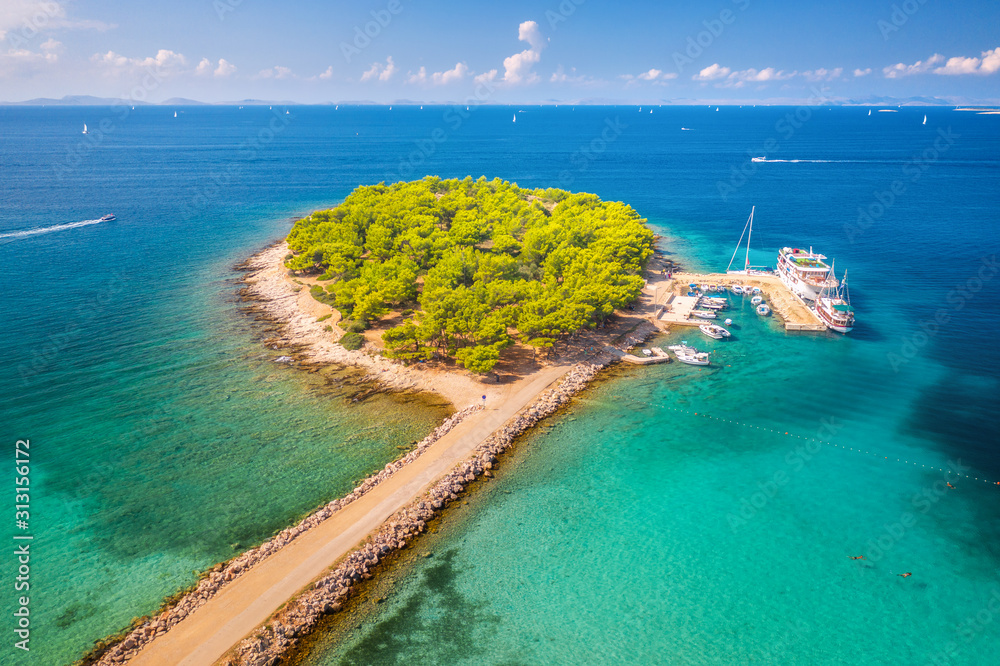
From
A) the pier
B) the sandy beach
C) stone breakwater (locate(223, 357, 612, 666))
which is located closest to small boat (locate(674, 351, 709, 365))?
the sandy beach

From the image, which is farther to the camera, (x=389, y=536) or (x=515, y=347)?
(x=515, y=347)

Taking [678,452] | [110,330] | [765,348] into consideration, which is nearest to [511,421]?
[678,452]

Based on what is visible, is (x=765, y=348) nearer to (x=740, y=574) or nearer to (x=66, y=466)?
(x=740, y=574)

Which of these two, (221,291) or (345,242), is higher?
(345,242)

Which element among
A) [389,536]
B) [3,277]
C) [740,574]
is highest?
[3,277]

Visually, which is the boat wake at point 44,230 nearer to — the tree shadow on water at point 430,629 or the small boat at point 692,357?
the tree shadow on water at point 430,629

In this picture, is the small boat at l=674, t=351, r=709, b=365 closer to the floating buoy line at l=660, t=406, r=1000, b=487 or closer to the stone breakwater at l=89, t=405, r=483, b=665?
the floating buoy line at l=660, t=406, r=1000, b=487

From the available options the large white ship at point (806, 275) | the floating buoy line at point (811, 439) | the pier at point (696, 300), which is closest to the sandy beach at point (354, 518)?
the pier at point (696, 300)
